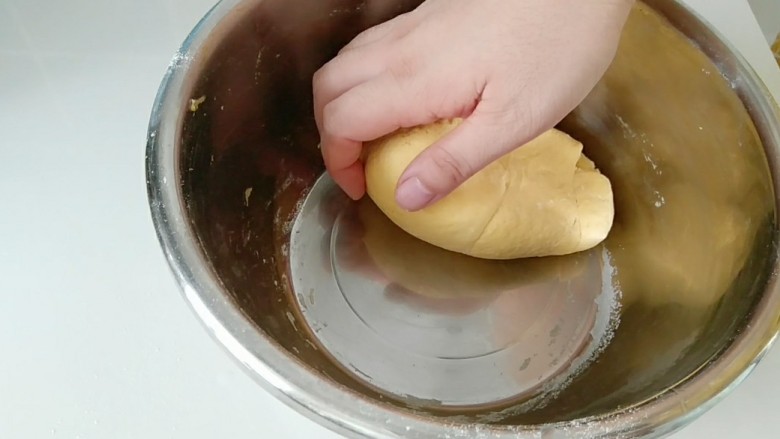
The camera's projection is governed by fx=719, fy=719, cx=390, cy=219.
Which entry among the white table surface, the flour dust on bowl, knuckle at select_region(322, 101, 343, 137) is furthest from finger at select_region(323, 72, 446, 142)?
the white table surface

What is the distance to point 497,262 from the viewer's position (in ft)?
2.38

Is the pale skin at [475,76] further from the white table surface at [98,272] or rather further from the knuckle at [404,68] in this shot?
the white table surface at [98,272]

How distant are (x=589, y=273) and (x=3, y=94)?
2.01ft

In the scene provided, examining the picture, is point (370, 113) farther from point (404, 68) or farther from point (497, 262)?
point (497, 262)

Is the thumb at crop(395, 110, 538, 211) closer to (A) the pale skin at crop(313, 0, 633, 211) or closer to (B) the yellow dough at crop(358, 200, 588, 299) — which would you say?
(A) the pale skin at crop(313, 0, 633, 211)

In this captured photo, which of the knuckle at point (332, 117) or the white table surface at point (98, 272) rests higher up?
the knuckle at point (332, 117)

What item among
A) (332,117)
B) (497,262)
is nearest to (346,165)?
(332,117)

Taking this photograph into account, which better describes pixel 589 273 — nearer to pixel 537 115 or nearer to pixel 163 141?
pixel 537 115

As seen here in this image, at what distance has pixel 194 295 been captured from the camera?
1.50 ft

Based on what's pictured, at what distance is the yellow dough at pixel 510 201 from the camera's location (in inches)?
25.2

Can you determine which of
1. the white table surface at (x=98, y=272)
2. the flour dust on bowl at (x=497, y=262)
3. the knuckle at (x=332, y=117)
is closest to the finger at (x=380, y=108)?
the knuckle at (x=332, y=117)

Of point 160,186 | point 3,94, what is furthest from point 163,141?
point 3,94

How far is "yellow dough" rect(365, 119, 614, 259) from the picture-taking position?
0.64 metres

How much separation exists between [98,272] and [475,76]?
0.36 m
